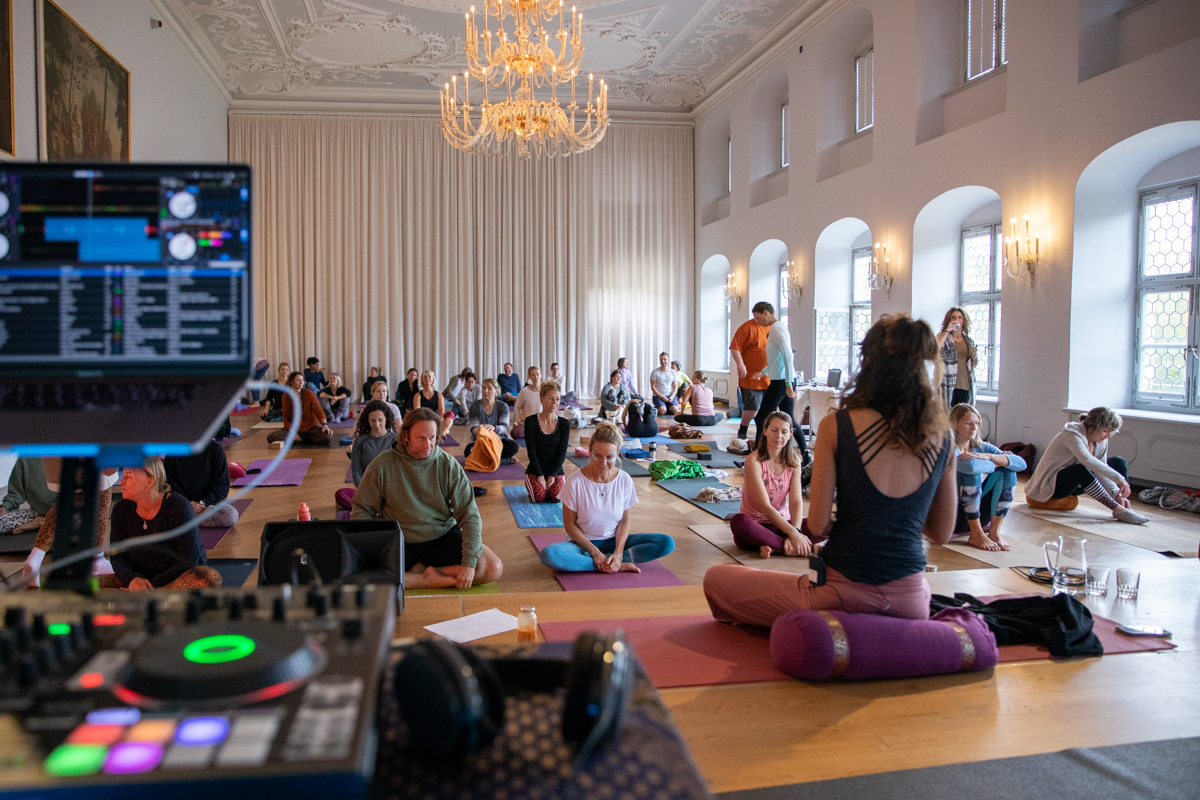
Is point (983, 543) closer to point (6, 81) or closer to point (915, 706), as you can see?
point (915, 706)

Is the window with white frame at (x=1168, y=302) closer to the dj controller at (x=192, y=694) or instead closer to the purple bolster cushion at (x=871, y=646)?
the purple bolster cushion at (x=871, y=646)

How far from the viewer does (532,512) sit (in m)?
6.12

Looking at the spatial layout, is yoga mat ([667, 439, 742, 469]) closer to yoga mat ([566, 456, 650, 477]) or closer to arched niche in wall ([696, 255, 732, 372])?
yoga mat ([566, 456, 650, 477])

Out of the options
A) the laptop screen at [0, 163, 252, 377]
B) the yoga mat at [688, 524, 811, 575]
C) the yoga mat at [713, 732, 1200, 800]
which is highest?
the laptop screen at [0, 163, 252, 377]

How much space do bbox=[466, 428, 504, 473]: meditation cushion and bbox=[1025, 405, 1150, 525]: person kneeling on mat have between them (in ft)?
15.2

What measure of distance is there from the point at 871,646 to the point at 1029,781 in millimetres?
569

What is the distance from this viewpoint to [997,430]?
851 centimetres

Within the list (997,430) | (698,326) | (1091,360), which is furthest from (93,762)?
(698,326)

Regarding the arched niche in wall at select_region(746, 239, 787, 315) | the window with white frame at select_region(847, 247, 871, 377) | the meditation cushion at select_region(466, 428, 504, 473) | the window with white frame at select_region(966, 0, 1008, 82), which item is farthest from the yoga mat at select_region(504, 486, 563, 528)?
the arched niche in wall at select_region(746, 239, 787, 315)

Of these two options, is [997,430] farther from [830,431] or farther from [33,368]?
[33,368]

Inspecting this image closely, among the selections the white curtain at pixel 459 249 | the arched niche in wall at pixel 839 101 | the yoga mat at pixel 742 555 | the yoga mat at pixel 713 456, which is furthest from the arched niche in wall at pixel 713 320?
the yoga mat at pixel 742 555

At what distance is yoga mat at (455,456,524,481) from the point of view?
25.0 feet

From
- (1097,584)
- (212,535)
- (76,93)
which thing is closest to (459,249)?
(76,93)

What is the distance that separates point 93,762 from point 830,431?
218 cm
